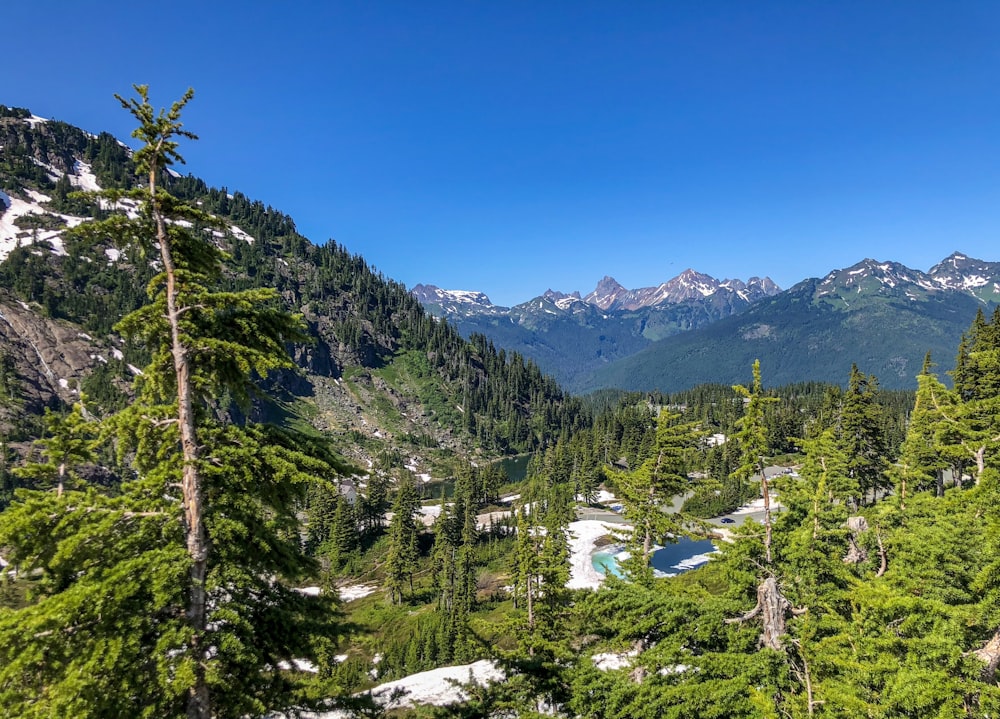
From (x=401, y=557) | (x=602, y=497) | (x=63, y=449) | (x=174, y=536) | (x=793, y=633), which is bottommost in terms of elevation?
(x=602, y=497)

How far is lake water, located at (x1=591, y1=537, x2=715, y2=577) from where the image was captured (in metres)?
62.0

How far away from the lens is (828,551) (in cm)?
1759

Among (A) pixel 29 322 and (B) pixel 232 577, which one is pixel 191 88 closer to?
(B) pixel 232 577

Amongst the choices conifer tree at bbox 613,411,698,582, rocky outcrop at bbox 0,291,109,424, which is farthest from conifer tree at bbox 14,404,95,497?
rocky outcrop at bbox 0,291,109,424

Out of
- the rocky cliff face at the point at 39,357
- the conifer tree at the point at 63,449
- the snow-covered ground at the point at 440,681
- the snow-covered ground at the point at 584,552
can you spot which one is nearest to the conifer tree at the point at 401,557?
the snow-covered ground at the point at 440,681

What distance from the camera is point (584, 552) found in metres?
71.6

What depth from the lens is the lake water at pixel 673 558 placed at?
62.0m

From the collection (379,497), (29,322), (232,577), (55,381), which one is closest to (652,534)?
(232,577)

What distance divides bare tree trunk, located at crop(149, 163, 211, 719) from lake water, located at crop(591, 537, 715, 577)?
58072mm

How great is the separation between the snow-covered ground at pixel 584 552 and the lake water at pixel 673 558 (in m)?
1.34

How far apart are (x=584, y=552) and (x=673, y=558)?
12.6 meters

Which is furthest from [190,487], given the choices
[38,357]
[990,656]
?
[38,357]

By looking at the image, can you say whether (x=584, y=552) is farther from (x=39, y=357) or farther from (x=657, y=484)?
(x=39, y=357)

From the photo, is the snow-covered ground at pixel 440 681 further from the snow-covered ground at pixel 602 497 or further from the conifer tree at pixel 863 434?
the snow-covered ground at pixel 602 497
